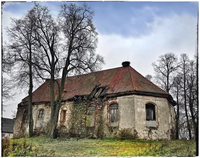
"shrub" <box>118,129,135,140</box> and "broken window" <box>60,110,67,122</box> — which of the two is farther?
"broken window" <box>60,110,67,122</box>

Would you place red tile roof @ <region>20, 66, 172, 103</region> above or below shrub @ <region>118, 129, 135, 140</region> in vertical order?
above

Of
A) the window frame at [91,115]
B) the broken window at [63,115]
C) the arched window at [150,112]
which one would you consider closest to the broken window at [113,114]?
the window frame at [91,115]

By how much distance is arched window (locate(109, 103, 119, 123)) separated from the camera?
48.5 ft

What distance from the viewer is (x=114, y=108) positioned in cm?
1512

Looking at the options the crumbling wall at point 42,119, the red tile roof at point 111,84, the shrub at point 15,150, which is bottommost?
the shrub at point 15,150

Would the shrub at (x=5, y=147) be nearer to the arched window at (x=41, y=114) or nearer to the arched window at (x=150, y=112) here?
the arched window at (x=41, y=114)

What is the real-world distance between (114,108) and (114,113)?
0.40 m

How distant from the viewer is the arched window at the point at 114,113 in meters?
14.8

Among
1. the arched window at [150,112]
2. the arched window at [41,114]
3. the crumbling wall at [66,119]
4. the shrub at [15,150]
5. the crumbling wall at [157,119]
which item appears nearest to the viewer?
the shrub at [15,150]

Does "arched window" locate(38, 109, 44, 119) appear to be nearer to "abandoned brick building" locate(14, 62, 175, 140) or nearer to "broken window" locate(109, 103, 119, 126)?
"abandoned brick building" locate(14, 62, 175, 140)

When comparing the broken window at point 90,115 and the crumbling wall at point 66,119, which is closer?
the broken window at point 90,115

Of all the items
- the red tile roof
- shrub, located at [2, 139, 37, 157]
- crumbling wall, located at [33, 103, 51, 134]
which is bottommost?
shrub, located at [2, 139, 37, 157]

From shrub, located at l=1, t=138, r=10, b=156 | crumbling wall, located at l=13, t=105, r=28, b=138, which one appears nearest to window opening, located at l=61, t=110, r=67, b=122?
crumbling wall, located at l=13, t=105, r=28, b=138

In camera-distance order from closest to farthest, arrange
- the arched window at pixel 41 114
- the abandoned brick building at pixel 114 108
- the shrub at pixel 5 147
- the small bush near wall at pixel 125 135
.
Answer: the shrub at pixel 5 147, the small bush near wall at pixel 125 135, the abandoned brick building at pixel 114 108, the arched window at pixel 41 114
